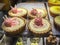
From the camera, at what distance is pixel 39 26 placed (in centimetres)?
126

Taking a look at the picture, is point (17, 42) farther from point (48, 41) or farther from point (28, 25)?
point (28, 25)

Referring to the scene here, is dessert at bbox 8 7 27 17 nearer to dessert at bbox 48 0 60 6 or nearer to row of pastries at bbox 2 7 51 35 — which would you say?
row of pastries at bbox 2 7 51 35

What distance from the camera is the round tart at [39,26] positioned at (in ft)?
4.00

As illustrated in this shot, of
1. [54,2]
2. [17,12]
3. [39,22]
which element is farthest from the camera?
[54,2]

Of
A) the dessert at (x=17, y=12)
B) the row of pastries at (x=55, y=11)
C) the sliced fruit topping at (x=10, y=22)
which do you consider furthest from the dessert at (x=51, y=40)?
the sliced fruit topping at (x=10, y=22)

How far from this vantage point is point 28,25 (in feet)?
4.21

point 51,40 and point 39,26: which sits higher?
point 39,26

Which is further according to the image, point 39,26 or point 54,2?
point 54,2

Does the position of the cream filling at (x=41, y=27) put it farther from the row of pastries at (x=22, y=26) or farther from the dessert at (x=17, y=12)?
the dessert at (x=17, y=12)

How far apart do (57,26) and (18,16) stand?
1.28 feet

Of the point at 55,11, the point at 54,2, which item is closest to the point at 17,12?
the point at 55,11

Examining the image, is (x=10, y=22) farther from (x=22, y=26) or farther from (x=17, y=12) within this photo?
(x=17, y=12)

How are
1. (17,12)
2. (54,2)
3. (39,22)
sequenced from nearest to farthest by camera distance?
1. (39,22)
2. (17,12)
3. (54,2)

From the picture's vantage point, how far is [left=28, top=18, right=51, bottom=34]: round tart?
1221 mm
